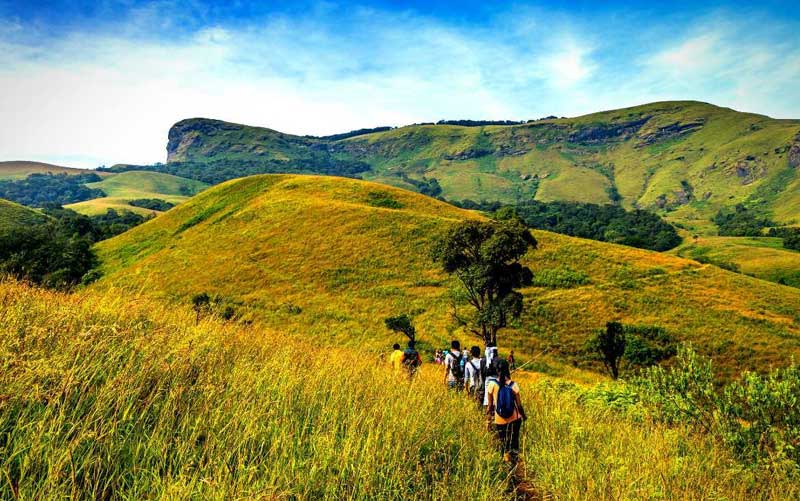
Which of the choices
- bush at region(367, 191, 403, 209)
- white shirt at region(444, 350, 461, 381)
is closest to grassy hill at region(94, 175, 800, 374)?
bush at region(367, 191, 403, 209)

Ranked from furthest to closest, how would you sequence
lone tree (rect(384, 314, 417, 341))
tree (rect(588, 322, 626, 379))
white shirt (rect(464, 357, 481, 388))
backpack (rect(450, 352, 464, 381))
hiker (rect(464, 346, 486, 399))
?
lone tree (rect(384, 314, 417, 341)) → tree (rect(588, 322, 626, 379)) → backpack (rect(450, 352, 464, 381)) → white shirt (rect(464, 357, 481, 388)) → hiker (rect(464, 346, 486, 399))

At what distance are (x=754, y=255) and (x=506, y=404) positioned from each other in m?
155

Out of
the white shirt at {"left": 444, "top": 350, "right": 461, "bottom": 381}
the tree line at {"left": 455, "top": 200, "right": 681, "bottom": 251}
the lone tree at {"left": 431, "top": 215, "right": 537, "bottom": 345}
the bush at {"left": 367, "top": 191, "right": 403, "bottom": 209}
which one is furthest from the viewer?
the tree line at {"left": 455, "top": 200, "right": 681, "bottom": 251}

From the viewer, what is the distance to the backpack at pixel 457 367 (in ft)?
39.5

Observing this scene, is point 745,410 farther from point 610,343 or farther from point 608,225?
point 608,225

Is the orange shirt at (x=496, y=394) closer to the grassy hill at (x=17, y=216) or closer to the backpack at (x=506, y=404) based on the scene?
the backpack at (x=506, y=404)

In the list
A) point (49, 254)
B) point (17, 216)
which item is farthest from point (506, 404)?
point (17, 216)

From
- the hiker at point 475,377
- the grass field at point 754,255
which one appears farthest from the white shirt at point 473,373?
the grass field at point 754,255

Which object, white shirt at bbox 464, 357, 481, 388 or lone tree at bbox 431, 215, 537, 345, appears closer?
white shirt at bbox 464, 357, 481, 388

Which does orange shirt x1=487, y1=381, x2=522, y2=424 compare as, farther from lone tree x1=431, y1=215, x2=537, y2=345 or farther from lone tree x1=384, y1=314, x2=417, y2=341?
lone tree x1=384, y1=314, x2=417, y2=341

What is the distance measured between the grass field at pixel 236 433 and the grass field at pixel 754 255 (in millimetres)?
123942

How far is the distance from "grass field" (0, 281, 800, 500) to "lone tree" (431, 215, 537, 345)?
25.0 metres

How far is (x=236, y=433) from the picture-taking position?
3.92 metres

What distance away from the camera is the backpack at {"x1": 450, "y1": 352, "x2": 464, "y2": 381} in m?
12.0
